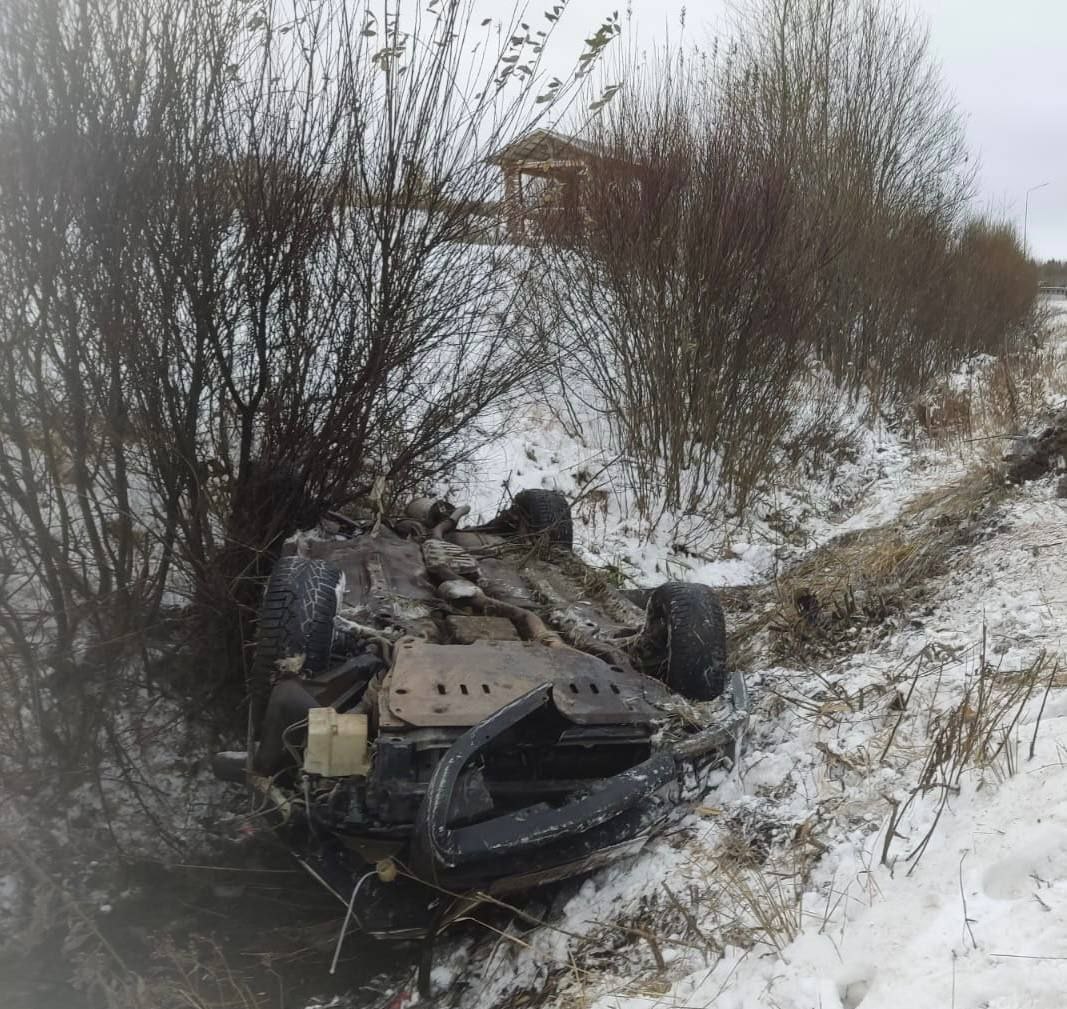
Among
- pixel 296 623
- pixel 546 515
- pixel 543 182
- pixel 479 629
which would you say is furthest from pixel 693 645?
pixel 543 182

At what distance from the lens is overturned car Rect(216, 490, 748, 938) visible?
267 cm

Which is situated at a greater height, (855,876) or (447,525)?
(447,525)

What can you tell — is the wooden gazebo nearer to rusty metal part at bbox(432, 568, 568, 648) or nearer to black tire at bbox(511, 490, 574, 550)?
black tire at bbox(511, 490, 574, 550)

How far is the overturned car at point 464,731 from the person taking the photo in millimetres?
2674

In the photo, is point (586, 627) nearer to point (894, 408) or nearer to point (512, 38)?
point (512, 38)

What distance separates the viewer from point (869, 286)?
12.0 m

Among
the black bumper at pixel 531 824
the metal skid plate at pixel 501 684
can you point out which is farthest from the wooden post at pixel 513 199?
the black bumper at pixel 531 824

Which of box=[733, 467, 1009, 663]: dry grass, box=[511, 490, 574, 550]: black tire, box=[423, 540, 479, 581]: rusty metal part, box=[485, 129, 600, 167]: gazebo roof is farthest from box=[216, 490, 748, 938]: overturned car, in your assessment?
box=[485, 129, 600, 167]: gazebo roof

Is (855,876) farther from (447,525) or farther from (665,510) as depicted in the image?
(665,510)

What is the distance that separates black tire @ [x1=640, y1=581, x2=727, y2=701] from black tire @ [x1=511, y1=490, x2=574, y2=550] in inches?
74.4

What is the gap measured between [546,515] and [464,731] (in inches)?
119

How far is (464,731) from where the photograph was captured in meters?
2.81

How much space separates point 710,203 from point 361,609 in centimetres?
474

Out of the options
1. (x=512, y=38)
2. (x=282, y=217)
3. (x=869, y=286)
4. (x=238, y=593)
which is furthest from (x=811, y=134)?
(x=238, y=593)
